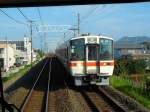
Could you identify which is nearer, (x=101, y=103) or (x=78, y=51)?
(x=101, y=103)

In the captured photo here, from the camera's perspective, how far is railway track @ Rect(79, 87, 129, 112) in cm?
1481

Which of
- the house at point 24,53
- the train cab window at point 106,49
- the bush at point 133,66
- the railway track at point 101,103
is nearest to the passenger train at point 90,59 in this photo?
the train cab window at point 106,49

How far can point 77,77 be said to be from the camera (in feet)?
69.4

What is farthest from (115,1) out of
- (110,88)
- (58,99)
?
(110,88)

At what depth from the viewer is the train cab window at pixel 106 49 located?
69.7 ft

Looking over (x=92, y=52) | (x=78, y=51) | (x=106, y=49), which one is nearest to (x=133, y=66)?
(x=106, y=49)

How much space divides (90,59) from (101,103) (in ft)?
15.5

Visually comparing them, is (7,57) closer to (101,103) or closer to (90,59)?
(90,59)

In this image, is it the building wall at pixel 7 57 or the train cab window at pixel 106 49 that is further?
the building wall at pixel 7 57

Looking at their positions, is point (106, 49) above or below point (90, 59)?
above

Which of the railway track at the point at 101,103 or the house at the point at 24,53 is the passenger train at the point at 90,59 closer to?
the railway track at the point at 101,103

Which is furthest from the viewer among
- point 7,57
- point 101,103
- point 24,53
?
point 24,53

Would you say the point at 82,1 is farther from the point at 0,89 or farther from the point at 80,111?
the point at 80,111

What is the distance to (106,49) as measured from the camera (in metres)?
21.3
